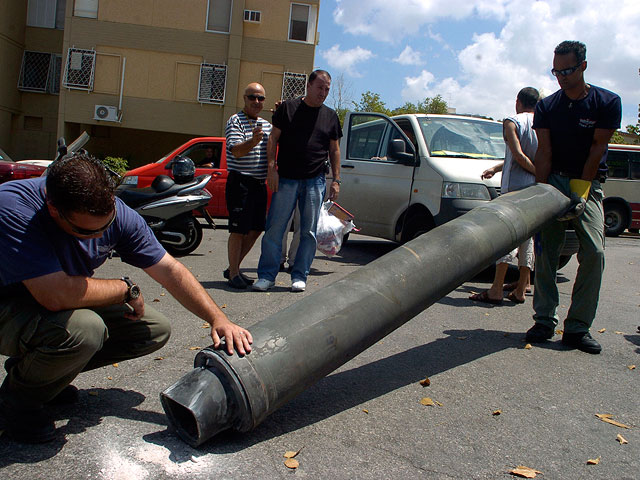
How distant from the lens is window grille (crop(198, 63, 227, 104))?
2514cm

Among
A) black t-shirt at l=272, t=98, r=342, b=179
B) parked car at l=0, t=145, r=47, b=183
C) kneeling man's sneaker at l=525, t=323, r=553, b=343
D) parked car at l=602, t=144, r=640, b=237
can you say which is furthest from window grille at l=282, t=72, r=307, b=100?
kneeling man's sneaker at l=525, t=323, r=553, b=343

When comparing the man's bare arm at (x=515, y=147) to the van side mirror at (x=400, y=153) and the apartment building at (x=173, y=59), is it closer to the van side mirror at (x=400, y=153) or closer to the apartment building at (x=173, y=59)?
the van side mirror at (x=400, y=153)

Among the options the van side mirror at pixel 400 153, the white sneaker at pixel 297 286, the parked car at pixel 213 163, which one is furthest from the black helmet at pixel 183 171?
the parked car at pixel 213 163

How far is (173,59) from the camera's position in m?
25.1

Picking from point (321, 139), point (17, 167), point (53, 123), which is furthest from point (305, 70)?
point (321, 139)

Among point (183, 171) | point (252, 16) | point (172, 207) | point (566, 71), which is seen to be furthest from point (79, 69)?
point (566, 71)

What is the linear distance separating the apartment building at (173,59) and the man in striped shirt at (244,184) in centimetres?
1923

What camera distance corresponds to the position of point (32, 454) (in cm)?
252

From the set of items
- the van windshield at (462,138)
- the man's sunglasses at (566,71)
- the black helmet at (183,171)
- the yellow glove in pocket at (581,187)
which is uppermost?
the man's sunglasses at (566,71)

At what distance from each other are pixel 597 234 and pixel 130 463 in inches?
138

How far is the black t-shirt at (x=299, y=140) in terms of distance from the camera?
6082mm

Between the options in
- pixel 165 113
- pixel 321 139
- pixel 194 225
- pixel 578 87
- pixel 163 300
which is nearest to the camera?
pixel 578 87

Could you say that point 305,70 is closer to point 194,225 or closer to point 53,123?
point 53,123

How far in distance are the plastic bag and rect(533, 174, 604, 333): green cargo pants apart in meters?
2.99
